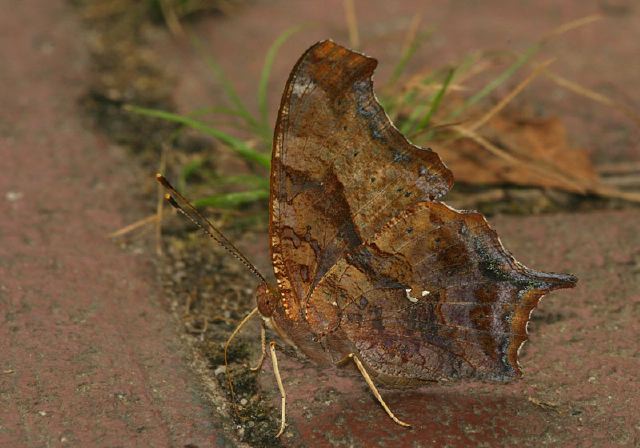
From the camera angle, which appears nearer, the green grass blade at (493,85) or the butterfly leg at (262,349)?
the butterfly leg at (262,349)

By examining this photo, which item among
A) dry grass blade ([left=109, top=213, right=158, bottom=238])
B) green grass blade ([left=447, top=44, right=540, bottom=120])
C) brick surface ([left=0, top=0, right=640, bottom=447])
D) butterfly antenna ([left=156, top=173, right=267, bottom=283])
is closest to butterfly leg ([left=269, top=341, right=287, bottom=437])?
brick surface ([left=0, top=0, right=640, bottom=447])

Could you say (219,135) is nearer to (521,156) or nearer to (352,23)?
(352,23)

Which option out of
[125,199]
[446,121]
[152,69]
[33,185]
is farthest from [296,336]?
[152,69]

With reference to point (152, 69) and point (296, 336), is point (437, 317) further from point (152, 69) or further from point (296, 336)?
point (152, 69)

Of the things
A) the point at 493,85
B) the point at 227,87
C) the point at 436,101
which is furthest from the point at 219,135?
the point at 493,85

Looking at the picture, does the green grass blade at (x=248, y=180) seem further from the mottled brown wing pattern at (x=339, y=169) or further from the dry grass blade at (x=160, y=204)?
the mottled brown wing pattern at (x=339, y=169)

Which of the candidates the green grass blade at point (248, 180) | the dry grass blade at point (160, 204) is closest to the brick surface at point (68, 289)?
the dry grass blade at point (160, 204)

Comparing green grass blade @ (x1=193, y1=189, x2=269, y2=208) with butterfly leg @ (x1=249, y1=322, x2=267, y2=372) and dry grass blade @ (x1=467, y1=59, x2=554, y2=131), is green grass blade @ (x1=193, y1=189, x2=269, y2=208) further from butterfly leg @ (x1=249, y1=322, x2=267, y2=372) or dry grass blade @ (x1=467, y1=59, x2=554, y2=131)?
dry grass blade @ (x1=467, y1=59, x2=554, y2=131)
